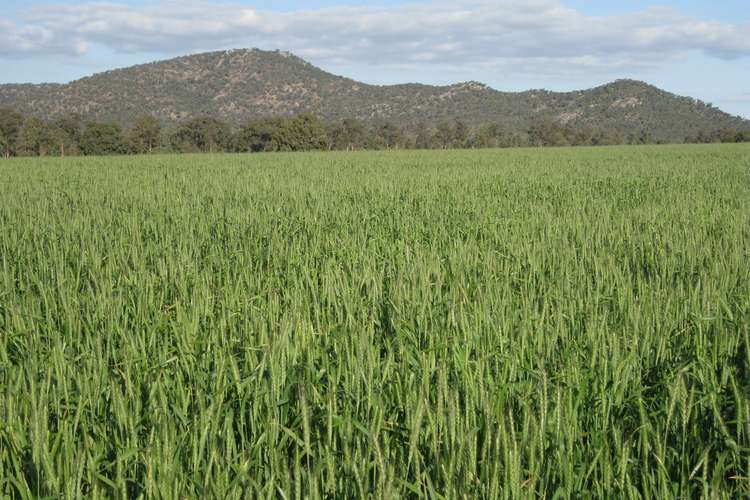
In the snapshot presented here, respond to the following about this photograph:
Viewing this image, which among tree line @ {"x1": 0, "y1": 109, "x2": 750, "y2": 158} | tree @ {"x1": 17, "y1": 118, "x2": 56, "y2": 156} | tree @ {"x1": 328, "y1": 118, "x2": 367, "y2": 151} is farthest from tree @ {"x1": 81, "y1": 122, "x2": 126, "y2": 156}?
tree @ {"x1": 328, "y1": 118, "x2": 367, "y2": 151}

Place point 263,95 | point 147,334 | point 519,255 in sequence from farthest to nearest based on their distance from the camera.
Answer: point 263,95 → point 519,255 → point 147,334

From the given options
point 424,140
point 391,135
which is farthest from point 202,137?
point 424,140

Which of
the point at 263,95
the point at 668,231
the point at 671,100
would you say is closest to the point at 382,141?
the point at 263,95

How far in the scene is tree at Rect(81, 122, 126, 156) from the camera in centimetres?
6153

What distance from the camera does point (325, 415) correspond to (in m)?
2.17

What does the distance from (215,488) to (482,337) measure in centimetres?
159

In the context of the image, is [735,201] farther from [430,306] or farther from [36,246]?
[36,246]

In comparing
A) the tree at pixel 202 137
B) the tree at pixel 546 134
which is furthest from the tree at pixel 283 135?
the tree at pixel 546 134

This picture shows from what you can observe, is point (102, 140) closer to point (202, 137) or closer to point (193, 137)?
point (193, 137)

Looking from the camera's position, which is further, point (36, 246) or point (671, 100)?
point (671, 100)

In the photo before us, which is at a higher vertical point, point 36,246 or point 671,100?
point 671,100

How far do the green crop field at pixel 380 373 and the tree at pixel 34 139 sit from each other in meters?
59.6

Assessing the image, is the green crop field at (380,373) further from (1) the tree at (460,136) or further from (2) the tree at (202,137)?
(1) the tree at (460,136)

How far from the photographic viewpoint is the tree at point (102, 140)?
6153 cm
